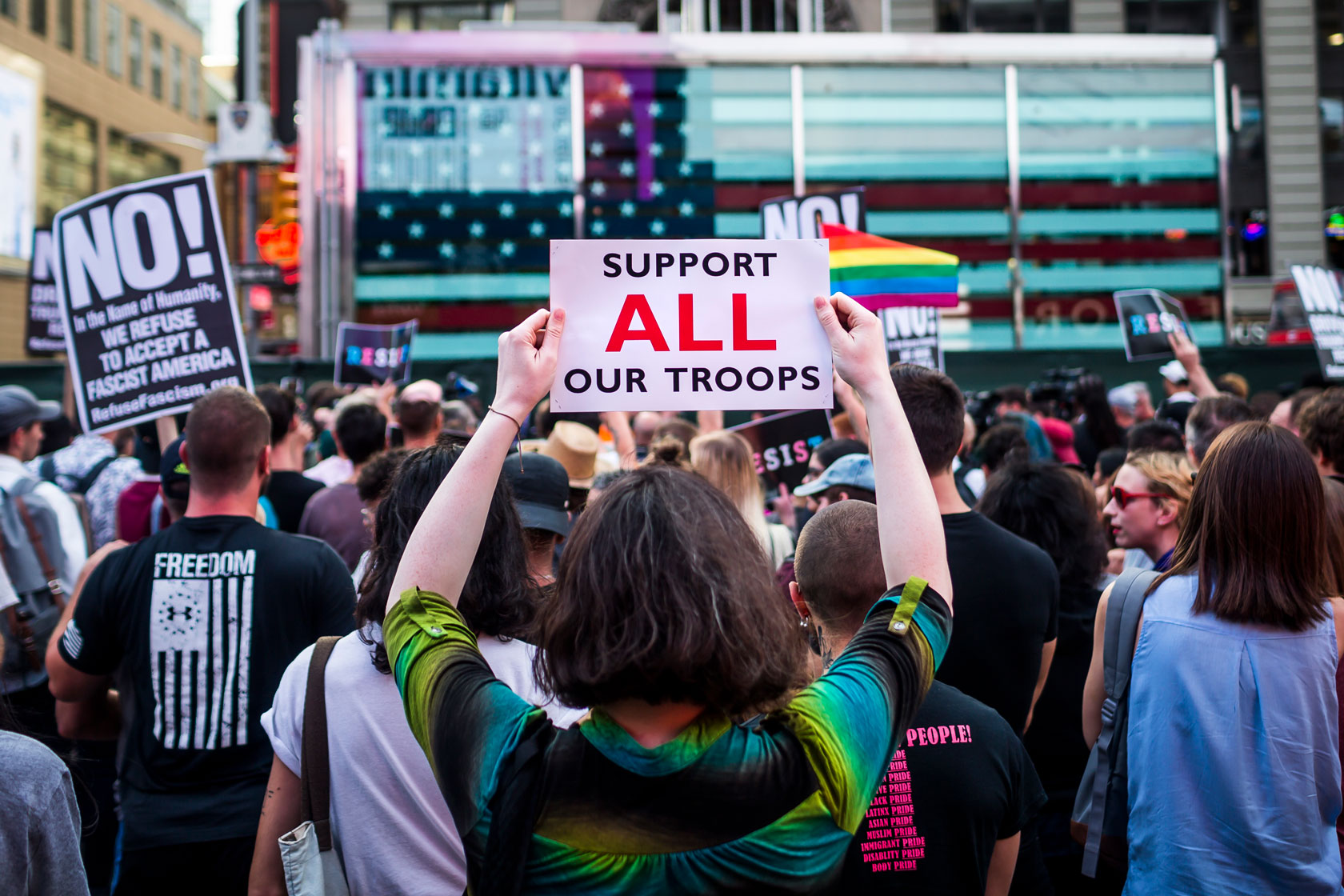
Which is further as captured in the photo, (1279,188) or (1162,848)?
(1279,188)

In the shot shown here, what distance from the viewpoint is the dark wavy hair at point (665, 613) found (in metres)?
1.52

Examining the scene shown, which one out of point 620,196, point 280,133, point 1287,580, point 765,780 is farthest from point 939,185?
point 765,780

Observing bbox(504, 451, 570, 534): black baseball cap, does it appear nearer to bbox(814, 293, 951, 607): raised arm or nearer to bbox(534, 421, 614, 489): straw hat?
bbox(814, 293, 951, 607): raised arm

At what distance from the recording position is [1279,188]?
23.5 meters

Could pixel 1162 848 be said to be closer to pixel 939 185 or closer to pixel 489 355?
pixel 489 355

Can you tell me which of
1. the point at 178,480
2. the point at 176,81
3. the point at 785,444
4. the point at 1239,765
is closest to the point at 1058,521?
the point at 1239,765

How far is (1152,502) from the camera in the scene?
3.84 metres

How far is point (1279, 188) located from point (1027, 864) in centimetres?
2466

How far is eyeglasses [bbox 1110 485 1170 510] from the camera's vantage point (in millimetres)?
3830

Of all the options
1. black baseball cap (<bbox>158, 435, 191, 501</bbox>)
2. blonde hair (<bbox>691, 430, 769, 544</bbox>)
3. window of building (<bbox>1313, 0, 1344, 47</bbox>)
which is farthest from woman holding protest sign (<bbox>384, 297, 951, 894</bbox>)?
window of building (<bbox>1313, 0, 1344, 47</bbox>)

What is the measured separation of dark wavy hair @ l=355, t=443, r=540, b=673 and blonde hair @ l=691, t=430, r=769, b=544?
97.7 inches

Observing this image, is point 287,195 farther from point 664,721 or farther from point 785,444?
point 664,721

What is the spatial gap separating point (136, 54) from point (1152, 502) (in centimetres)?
4556

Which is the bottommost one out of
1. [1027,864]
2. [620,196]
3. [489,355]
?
[1027,864]
